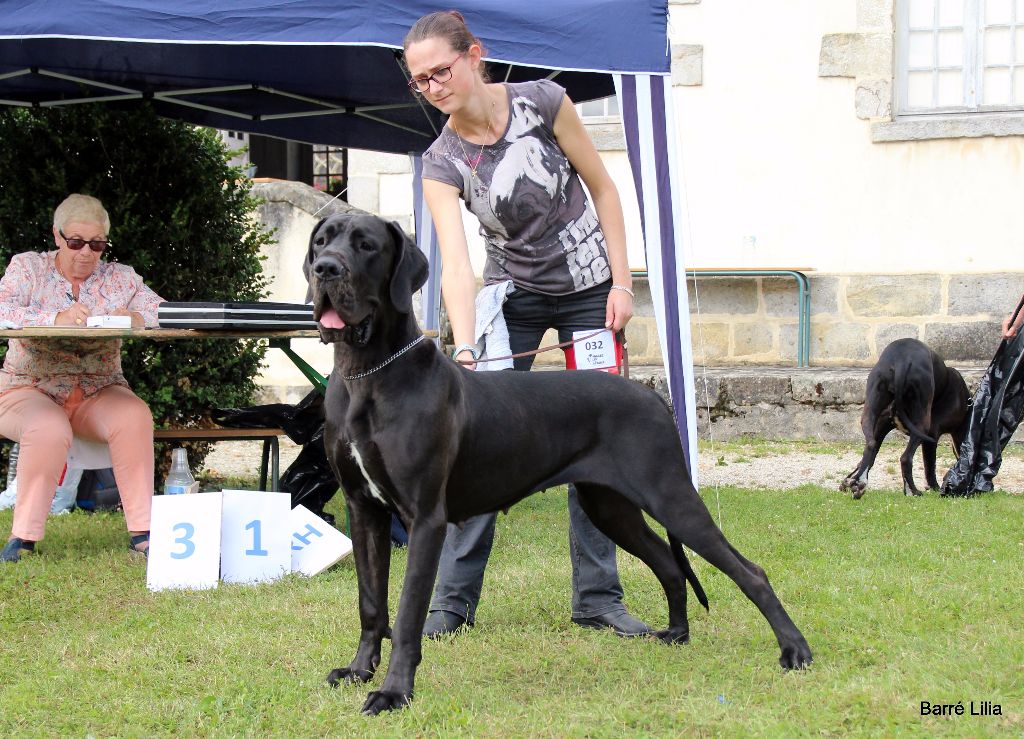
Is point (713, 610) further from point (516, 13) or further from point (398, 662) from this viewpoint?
point (516, 13)

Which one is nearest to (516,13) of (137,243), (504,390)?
(504,390)

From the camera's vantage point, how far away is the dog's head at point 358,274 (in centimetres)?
305

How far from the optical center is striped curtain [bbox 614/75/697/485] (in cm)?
504

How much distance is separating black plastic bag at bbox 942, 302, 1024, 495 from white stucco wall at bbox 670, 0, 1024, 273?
113 inches

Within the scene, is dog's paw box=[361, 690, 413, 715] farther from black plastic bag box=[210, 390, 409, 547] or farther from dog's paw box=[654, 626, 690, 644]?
black plastic bag box=[210, 390, 409, 547]

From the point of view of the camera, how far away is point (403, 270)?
323 centimetres

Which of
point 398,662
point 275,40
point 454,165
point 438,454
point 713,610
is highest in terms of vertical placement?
point 275,40

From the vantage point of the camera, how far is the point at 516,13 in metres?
5.07

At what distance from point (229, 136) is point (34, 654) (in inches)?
461

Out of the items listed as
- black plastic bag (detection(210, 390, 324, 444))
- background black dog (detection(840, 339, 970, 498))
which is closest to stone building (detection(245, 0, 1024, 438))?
background black dog (detection(840, 339, 970, 498))

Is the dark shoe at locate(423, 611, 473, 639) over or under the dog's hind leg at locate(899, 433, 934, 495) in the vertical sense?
over

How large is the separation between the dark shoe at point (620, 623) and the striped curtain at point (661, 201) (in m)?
1.17

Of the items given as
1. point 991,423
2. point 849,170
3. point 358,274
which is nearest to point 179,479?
point 358,274

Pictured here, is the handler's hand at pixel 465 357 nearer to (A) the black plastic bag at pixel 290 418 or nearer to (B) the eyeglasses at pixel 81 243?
(A) the black plastic bag at pixel 290 418
